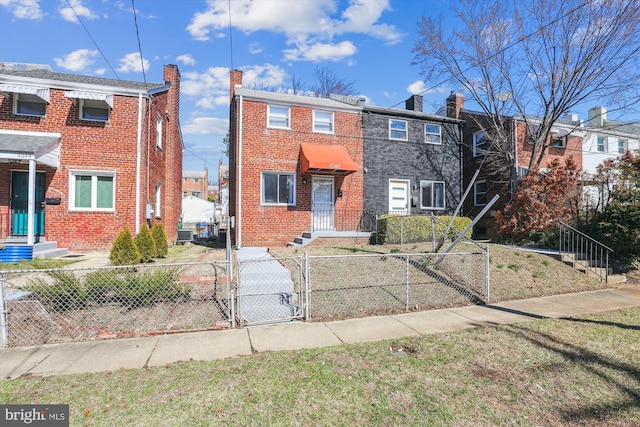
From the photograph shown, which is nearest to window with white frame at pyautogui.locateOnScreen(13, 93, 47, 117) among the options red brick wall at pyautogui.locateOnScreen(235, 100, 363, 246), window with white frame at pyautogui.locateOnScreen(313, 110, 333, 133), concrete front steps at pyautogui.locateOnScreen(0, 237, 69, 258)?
concrete front steps at pyautogui.locateOnScreen(0, 237, 69, 258)

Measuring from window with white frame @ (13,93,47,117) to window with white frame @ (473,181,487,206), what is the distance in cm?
2048

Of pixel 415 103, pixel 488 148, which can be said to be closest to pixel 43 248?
pixel 415 103

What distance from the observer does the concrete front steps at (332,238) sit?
12.6 m

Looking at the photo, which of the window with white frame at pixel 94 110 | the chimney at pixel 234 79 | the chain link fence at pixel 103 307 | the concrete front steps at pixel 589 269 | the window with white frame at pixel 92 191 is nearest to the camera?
the chain link fence at pixel 103 307

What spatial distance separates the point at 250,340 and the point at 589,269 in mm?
9494

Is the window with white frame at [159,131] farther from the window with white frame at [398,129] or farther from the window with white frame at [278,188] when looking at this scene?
the window with white frame at [398,129]

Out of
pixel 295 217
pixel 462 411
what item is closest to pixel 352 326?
pixel 462 411

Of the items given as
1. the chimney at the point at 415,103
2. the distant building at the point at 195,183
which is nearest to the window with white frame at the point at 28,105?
the chimney at the point at 415,103

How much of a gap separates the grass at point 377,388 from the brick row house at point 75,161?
9220mm

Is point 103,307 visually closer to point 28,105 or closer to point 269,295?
point 269,295

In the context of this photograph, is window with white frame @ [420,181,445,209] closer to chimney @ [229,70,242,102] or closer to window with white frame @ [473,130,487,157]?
window with white frame @ [473,130,487,157]

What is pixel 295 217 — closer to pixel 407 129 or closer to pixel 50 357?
pixel 407 129

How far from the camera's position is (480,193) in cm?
1945

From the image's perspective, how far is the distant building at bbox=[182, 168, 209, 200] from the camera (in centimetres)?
5806
